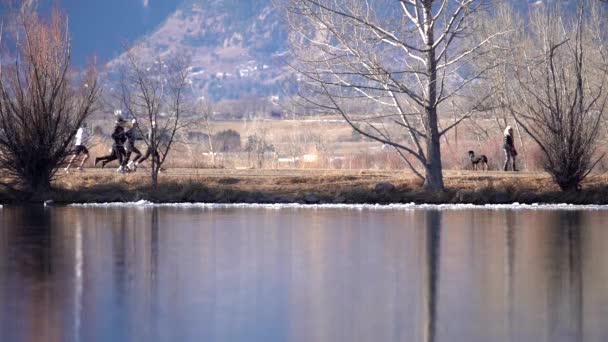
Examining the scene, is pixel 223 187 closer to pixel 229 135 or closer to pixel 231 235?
pixel 231 235

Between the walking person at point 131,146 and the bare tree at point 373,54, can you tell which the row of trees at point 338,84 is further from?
the walking person at point 131,146

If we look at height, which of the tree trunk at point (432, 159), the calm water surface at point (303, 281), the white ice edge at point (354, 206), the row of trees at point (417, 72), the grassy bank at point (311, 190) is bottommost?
the calm water surface at point (303, 281)

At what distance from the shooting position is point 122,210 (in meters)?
28.2

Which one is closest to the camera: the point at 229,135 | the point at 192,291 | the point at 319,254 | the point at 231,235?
the point at 192,291

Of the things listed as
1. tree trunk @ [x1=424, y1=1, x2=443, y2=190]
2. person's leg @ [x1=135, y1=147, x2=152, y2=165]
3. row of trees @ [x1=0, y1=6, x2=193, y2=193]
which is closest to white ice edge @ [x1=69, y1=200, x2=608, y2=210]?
tree trunk @ [x1=424, y1=1, x2=443, y2=190]

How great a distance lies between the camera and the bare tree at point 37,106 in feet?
104

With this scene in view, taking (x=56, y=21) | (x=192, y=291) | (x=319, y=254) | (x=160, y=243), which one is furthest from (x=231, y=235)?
(x=56, y=21)

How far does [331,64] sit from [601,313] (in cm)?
2166

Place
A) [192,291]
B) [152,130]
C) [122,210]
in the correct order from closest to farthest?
[192,291] → [122,210] → [152,130]

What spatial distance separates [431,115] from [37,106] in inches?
457

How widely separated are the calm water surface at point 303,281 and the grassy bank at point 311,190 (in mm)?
7002

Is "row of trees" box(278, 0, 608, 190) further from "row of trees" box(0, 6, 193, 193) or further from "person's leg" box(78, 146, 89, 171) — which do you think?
"person's leg" box(78, 146, 89, 171)

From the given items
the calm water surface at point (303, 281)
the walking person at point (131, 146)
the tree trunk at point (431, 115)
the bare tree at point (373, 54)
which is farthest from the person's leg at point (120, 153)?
the calm water surface at point (303, 281)

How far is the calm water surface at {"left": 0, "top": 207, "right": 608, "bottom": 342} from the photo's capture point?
11.1 m
